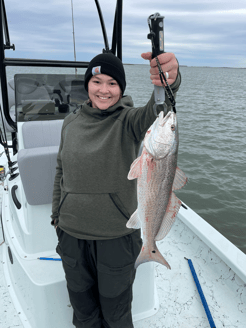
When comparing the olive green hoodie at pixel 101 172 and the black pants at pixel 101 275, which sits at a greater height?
the olive green hoodie at pixel 101 172

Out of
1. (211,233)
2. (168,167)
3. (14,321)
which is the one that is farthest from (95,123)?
(211,233)

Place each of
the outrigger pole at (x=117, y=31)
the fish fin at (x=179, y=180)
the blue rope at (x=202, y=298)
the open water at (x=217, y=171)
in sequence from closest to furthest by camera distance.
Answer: the fish fin at (x=179, y=180)
the blue rope at (x=202, y=298)
the outrigger pole at (x=117, y=31)
the open water at (x=217, y=171)

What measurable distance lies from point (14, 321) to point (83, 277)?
1.21 m

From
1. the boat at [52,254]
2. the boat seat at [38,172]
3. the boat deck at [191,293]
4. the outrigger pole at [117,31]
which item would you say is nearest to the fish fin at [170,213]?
the boat at [52,254]

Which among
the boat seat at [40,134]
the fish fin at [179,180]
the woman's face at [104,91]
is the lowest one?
the fish fin at [179,180]

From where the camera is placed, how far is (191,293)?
2725 mm

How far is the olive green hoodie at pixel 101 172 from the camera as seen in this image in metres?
1.53

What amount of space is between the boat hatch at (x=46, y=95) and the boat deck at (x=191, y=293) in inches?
71.9

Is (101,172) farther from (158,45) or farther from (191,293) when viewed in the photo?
(191,293)

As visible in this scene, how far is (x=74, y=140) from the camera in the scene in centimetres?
161

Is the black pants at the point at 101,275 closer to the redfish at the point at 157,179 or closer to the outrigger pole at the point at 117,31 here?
the redfish at the point at 157,179

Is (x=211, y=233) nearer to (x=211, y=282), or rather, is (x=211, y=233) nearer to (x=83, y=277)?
(x=211, y=282)

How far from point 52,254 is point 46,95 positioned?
1.93 m

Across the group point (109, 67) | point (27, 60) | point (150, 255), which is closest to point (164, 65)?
point (109, 67)
